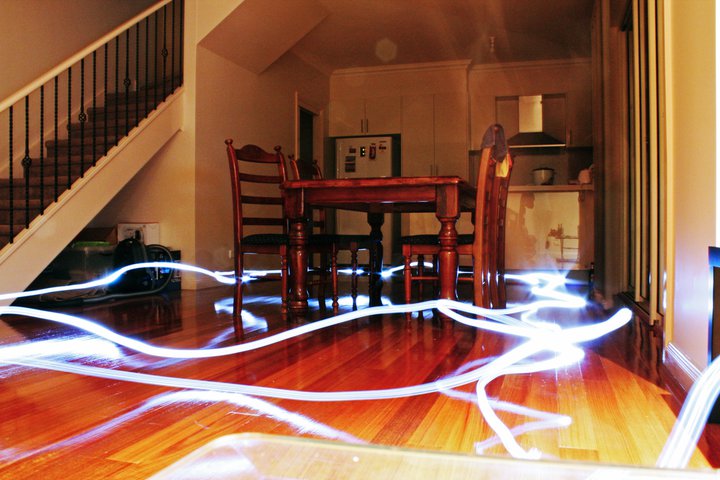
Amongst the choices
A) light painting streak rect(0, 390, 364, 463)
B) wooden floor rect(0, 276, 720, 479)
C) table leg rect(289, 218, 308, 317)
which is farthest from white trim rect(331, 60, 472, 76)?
light painting streak rect(0, 390, 364, 463)

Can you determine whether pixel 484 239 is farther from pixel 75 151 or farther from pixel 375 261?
pixel 75 151

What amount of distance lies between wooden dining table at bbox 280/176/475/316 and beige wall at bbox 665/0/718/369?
3.28 feet

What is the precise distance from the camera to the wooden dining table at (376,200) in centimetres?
275

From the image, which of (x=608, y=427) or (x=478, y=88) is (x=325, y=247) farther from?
(x=478, y=88)

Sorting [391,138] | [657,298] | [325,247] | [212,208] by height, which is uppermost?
[391,138]

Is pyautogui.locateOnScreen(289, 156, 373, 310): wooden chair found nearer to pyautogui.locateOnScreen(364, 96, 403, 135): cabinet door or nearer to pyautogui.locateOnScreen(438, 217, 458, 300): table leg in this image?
pyautogui.locateOnScreen(438, 217, 458, 300): table leg

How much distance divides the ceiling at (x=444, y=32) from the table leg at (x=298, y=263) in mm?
3495

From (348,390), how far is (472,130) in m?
6.42

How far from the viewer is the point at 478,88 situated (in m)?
7.64

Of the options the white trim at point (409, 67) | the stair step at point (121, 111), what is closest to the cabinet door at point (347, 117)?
the white trim at point (409, 67)

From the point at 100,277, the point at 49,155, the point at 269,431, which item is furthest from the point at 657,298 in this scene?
the point at 49,155

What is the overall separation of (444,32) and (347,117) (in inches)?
77.3

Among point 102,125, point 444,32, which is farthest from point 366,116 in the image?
point 102,125

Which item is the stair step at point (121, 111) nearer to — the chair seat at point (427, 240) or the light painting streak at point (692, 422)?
the chair seat at point (427, 240)
